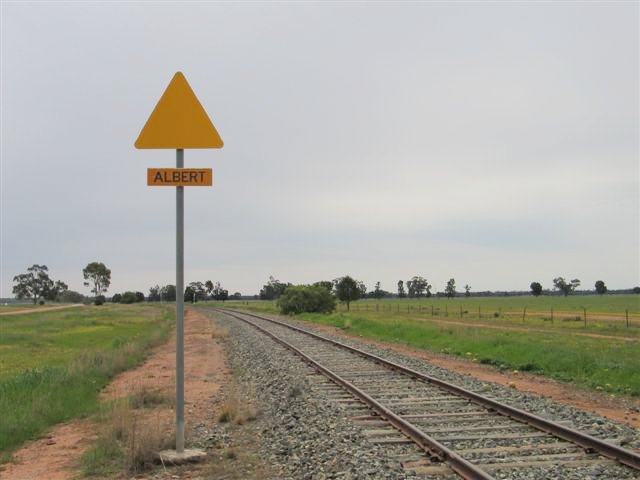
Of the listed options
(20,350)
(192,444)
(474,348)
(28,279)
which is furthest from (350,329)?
(28,279)

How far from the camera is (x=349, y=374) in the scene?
13.5 m

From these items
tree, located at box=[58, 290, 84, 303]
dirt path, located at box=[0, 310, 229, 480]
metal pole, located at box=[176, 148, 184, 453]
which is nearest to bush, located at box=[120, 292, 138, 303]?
tree, located at box=[58, 290, 84, 303]

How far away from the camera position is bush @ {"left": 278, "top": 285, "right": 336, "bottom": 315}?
57.1 m

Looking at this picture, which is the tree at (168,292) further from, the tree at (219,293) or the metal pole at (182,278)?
the metal pole at (182,278)

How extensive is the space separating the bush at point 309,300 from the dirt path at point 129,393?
33.0 metres

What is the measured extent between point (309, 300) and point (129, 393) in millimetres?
45026

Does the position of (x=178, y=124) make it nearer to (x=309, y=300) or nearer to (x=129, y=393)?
(x=129, y=393)

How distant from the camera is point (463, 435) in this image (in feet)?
24.3

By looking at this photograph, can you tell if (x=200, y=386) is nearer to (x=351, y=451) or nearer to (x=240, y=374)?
(x=240, y=374)

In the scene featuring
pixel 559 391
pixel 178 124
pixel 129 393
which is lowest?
pixel 559 391

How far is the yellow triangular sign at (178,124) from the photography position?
6.68 metres

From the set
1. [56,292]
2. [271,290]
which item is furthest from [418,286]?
[56,292]

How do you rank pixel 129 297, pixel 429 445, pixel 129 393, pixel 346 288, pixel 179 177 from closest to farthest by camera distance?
pixel 179 177, pixel 429 445, pixel 129 393, pixel 346 288, pixel 129 297

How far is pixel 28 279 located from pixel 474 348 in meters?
182
